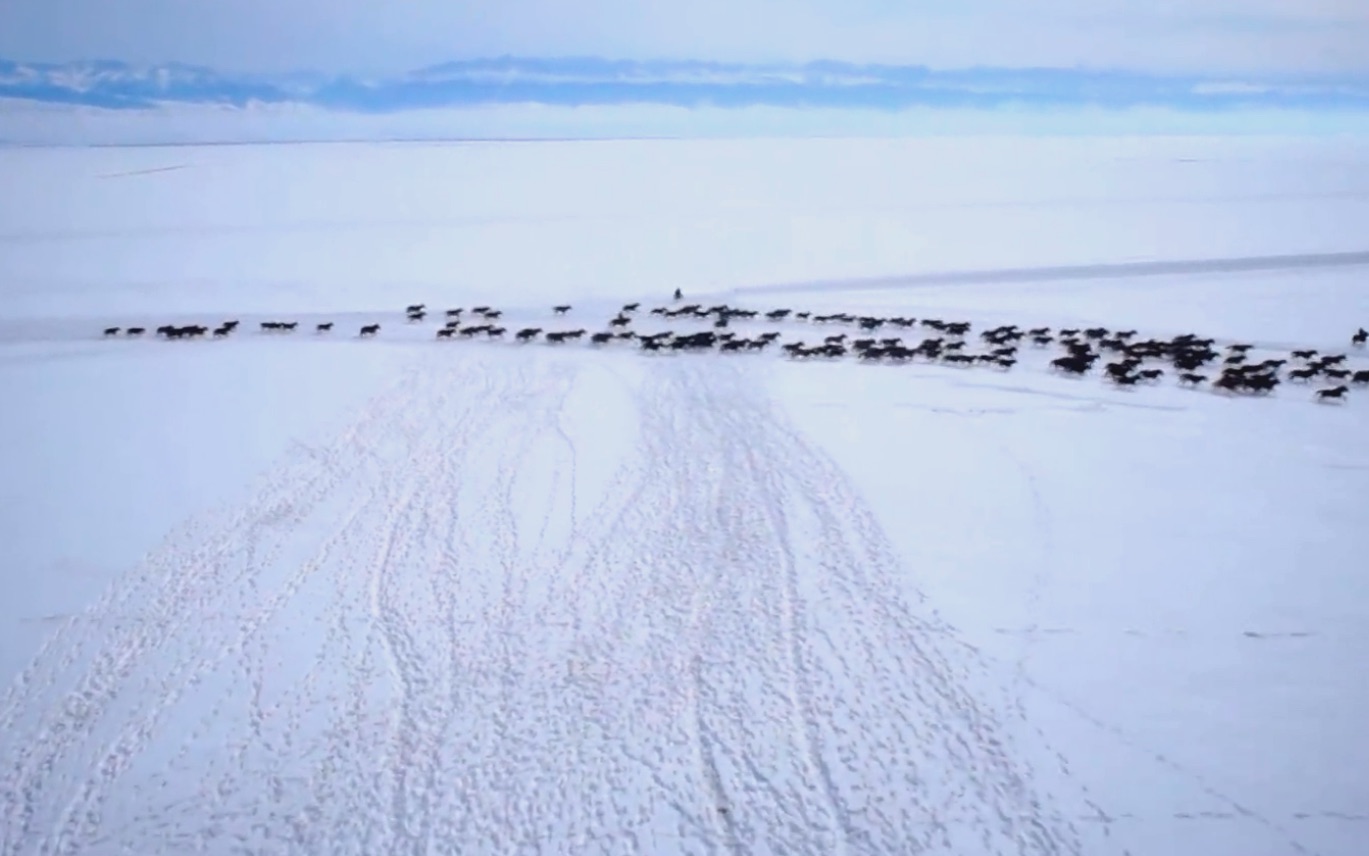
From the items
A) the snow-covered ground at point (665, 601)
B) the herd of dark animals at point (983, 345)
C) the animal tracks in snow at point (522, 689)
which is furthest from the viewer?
the herd of dark animals at point (983, 345)

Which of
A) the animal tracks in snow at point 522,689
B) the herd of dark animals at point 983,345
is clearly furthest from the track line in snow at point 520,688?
the herd of dark animals at point 983,345

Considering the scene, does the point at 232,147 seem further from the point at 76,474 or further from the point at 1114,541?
→ the point at 1114,541

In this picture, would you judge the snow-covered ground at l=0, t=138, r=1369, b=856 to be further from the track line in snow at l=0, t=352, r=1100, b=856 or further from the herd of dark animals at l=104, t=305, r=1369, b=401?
the herd of dark animals at l=104, t=305, r=1369, b=401

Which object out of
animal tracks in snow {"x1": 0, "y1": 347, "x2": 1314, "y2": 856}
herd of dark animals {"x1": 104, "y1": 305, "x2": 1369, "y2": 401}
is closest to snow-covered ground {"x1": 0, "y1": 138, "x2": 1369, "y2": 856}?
animal tracks in snow {"x1": 0, "y1": 347, "x2": 1314, "y2": 856}

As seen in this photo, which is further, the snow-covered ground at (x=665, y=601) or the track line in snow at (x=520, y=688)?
the snow-covered ground at (x=665, y=601)

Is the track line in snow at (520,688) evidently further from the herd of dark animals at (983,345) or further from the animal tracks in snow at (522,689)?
the herd of dark animals at (983,345)

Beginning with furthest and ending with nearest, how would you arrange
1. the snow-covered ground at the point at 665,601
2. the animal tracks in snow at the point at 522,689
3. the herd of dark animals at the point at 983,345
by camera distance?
the herd of dark animals at the point at 983,345, the snow-covered ground at the point at 665,601, the animal tracks in snow at the point at 522,689

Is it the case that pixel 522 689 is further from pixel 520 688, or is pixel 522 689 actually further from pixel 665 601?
pixel 665 601

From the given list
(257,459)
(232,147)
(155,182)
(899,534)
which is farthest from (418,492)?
(232,147)
